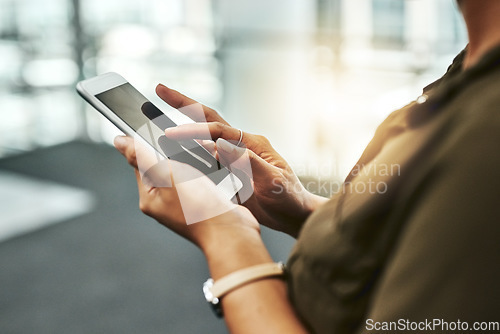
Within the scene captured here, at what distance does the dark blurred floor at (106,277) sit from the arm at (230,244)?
1.40 meters

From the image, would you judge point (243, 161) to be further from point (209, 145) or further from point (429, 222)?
point (429, 222)

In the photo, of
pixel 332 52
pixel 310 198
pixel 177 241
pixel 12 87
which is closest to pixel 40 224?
pixel 177 241

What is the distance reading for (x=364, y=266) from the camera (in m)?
0.41

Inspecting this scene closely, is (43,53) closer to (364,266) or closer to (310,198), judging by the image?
(310,198)

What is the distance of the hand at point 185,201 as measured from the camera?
56 centimetres

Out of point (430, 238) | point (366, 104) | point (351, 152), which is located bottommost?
point (351, 152)

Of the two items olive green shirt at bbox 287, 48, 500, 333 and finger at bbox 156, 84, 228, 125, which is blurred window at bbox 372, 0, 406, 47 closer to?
finger at bbox 156, 84, 228, 125

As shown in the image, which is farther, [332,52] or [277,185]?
[332,52]

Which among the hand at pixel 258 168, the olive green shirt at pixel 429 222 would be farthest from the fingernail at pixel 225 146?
the olive green shirt at pixel 429 222

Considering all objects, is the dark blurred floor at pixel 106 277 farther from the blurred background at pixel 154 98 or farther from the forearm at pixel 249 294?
the forearm at pixel 249 294

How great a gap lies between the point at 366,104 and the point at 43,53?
2.80m

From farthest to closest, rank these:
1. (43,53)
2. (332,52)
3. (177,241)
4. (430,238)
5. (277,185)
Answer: (43,53)
(332,52)
(177,241)
(277,185)
(430,238)

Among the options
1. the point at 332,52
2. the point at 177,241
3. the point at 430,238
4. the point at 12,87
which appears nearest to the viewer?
the point at 430,238

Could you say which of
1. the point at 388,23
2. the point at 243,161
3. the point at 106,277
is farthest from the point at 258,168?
the point at 388,23
